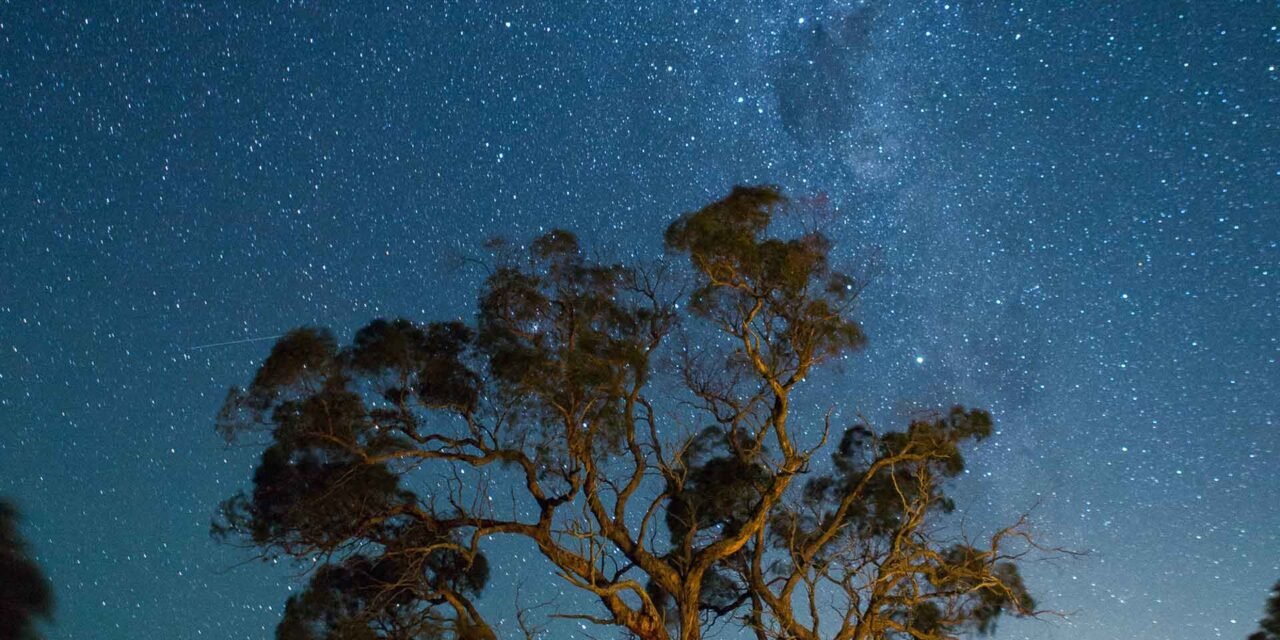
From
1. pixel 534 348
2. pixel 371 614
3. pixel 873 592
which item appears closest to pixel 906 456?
pixel 873 592

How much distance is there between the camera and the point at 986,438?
606 inches

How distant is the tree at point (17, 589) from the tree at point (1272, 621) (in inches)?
496

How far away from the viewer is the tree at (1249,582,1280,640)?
1312cm

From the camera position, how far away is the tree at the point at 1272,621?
13.1 meters

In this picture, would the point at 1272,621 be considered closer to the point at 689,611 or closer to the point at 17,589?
the point at 689,611

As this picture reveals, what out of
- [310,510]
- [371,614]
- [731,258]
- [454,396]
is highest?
[731,258]

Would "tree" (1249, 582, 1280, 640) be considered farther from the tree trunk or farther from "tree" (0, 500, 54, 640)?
"tree" (0, 500, 54, 640)

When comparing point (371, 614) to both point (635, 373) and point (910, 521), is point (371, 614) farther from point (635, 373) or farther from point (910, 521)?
point (910, 521)

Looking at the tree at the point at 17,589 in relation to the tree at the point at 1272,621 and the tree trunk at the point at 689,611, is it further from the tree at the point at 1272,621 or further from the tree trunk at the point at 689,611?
the tree at the point at 1272,621

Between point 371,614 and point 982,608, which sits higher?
point 982,608

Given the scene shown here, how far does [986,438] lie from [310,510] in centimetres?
875

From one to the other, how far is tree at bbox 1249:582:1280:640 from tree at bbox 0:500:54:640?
41.4 ft

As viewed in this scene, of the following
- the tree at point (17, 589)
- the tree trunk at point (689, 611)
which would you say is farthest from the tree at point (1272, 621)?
the tree at point (17, 589)

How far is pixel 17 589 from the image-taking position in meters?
9.42
